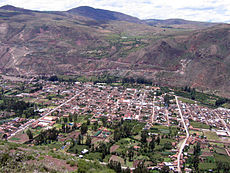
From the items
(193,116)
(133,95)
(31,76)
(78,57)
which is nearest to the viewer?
(193,116)

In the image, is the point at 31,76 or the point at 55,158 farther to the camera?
the point at 31,76

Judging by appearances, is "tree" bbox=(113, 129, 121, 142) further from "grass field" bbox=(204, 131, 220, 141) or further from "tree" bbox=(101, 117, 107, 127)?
"grass field" bbox=(204, 131, 220, 141)

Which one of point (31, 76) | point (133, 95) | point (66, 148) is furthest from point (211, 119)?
point (31, 76)

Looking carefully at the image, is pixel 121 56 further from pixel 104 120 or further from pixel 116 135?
pixel 116 135

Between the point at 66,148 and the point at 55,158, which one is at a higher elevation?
the point at 55,158

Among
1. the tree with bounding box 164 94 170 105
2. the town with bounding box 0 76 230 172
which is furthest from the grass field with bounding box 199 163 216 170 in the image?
the tree with bounding box 164 94 170 105

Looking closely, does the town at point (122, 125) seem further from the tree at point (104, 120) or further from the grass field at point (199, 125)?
the tree at point (104, 120)

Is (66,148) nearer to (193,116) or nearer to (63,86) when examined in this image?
(193,116)
